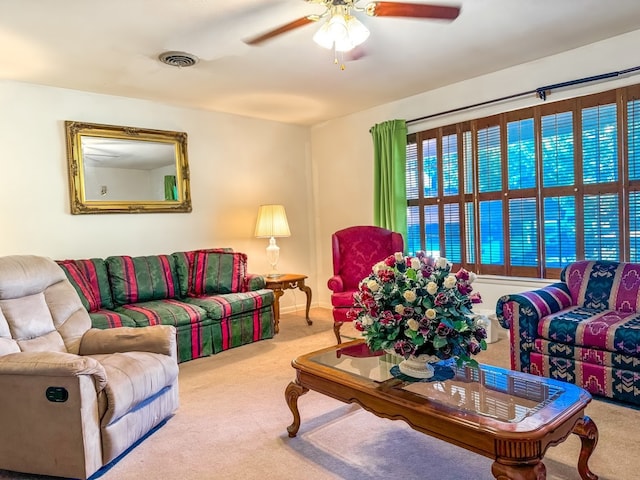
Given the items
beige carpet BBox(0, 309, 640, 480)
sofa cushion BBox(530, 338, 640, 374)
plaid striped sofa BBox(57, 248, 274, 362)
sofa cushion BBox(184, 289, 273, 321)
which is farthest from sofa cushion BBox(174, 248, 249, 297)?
sofa cushion BBox(530, 338, 640, 374)

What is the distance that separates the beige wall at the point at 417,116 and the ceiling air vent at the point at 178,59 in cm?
237

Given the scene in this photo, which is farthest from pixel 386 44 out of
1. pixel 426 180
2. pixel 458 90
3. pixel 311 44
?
pixel 426 180

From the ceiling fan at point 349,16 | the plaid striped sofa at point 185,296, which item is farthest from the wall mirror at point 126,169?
the ceiling fan at point 349,16

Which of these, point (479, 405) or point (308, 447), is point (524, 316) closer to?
point (479, 405)

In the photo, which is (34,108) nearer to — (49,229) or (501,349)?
(49,229)

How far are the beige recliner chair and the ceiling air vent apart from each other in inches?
69.8

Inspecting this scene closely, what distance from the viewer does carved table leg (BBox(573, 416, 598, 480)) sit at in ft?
5.93

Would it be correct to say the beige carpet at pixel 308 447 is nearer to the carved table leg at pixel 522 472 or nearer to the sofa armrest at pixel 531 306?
the carved table leg at pixel 522 472

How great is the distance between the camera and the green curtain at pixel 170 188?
15.4 feet

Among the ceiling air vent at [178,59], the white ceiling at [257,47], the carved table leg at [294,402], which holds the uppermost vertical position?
the white ceiling at [257,47]

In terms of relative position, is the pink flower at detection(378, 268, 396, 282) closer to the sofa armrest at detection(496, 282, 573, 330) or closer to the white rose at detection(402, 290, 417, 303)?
the white rose at detection(402, 290, 417, 303)

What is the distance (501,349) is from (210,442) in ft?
8.41

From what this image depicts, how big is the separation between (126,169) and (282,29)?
8.29ft

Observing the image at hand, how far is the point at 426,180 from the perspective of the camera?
187 inches
